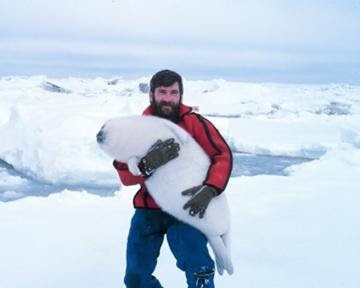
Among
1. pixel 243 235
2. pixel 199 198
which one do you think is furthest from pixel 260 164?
pixel 199 198

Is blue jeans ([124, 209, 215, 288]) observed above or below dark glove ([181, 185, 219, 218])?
below

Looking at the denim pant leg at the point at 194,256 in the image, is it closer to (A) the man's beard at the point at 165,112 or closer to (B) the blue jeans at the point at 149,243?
(B) the blue jeans at the point at 149,243

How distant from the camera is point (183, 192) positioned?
167cm

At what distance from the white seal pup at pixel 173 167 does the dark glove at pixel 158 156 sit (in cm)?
4

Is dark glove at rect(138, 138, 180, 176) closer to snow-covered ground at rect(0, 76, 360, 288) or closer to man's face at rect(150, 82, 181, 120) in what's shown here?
man's face at rect(150, 82, 181, 120)

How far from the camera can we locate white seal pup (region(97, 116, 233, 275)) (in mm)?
1697

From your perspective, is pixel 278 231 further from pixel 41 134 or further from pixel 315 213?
pixel 41 134

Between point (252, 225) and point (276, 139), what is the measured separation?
11.7 metres

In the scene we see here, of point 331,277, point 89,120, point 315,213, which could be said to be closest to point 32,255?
point 331,277

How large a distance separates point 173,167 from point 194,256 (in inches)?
13.9

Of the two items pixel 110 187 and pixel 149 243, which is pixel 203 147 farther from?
pixel 110 187

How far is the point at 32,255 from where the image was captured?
2.76 meters

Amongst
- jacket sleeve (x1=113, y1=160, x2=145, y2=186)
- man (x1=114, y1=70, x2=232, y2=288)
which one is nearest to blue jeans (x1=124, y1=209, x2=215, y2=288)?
man (x1=114, y1=70, x2=232, y2=288)

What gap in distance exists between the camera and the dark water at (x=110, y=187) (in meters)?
7.80
